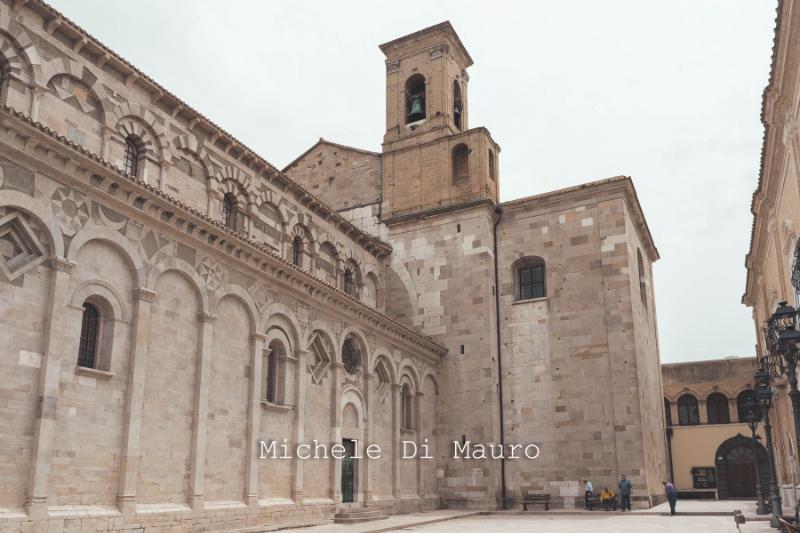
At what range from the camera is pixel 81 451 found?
1277cm

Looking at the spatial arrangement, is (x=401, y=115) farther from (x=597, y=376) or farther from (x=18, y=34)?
(x=18, y=34)

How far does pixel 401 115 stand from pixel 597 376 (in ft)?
45.3

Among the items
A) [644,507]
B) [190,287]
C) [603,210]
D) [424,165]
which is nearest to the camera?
[190,287]

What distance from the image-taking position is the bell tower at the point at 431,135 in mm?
29719

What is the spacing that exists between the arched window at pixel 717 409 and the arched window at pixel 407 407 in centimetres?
2181

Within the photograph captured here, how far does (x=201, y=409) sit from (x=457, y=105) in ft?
68.7

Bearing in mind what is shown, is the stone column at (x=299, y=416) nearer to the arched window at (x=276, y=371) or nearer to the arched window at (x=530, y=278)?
the arched window at (x=276, y=371)

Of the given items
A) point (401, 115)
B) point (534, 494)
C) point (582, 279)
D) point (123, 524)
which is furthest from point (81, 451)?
point (401, 115)

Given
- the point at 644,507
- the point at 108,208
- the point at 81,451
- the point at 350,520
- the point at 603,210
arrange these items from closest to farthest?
the point at 81,451 → the point at 108,208 → the point at 350,520 → the point at 644,507 → the point at 603,210

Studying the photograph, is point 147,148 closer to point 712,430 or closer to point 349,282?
point 349,282

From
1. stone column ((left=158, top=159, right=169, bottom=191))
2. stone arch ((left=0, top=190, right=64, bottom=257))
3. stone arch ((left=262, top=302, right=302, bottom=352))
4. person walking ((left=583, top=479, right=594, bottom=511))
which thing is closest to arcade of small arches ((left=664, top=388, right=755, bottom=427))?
person walking ((left=583, top=479, right=594, bottom=511))

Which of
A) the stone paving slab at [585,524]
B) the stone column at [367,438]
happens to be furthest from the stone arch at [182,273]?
the stone paving slab at [585,524]

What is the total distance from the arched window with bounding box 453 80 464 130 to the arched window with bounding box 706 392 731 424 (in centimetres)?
2115

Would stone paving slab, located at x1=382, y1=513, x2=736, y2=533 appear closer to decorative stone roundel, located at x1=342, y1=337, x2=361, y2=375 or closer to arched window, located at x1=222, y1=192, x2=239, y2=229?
decorative stone roundel, located at x1=342, y1=337, x2=361, y2=375
